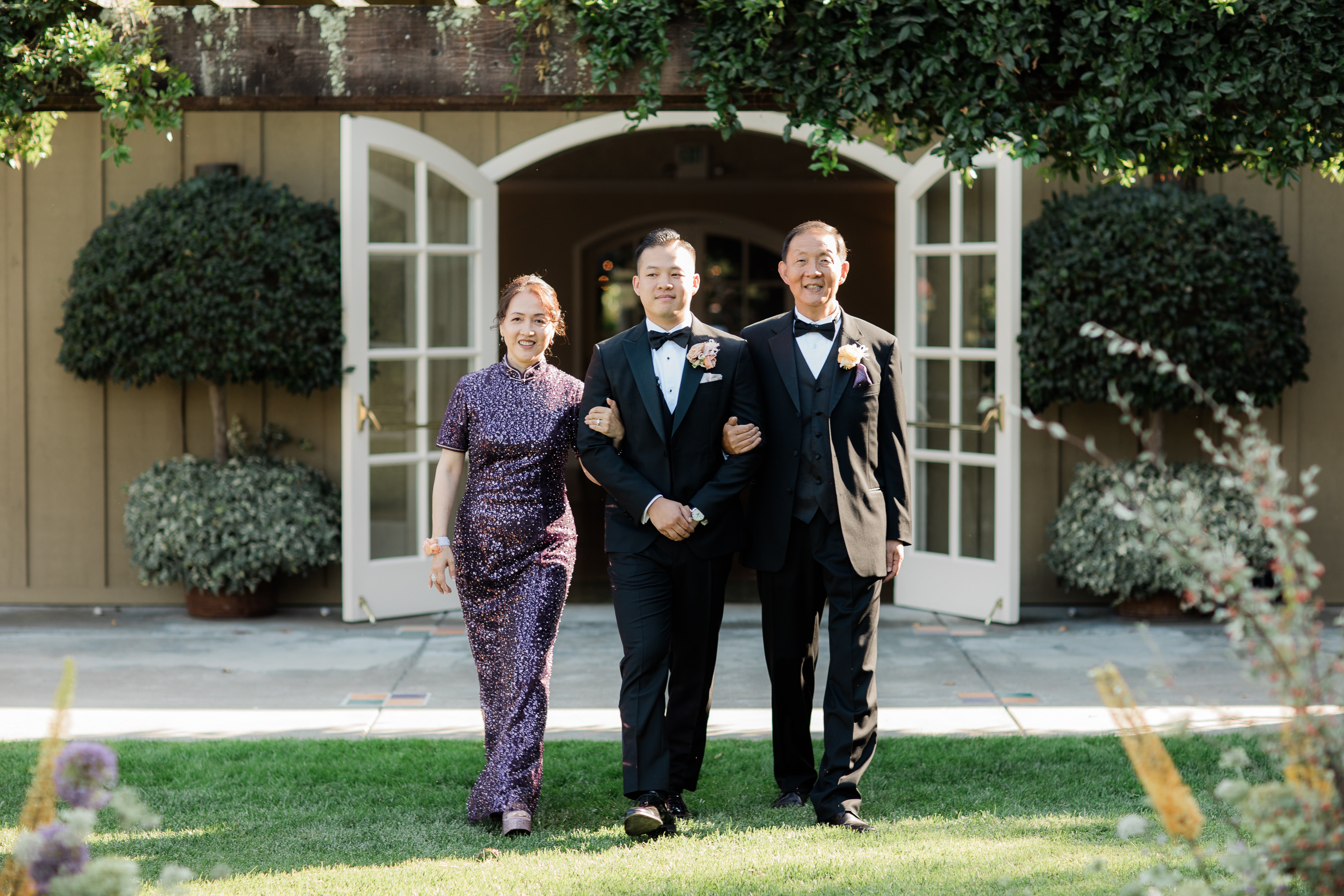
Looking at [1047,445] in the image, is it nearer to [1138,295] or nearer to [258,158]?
[1138,295]

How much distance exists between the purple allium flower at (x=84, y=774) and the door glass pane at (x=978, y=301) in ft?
17.2

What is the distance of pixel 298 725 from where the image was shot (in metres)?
4.45

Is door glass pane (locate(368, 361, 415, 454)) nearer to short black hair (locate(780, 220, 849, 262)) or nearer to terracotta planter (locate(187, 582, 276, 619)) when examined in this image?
terracotta planter (locate(187, 582, 276, 619))

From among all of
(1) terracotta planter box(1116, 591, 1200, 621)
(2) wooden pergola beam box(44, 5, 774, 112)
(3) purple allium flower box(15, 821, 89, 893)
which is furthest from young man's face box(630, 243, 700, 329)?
(1) terracotta planter box(1116, 591, 1200, 621)

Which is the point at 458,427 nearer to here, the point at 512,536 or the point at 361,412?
the point at 512,536

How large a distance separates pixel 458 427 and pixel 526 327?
33 centimetres

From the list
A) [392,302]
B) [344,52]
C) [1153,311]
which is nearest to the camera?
[344,52]

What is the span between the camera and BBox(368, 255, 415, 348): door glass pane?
6.27 metres

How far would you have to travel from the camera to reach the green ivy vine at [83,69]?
12.2 feet

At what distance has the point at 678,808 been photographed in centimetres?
348

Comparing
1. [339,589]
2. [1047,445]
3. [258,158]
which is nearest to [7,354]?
[258,158]

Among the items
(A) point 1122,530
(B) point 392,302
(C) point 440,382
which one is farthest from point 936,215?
(B) point 392,302

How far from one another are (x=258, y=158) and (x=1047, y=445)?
4372 mm

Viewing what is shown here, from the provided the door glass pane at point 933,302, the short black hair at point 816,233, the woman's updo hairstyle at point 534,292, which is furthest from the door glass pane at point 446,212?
the short black hair at point 816,233
